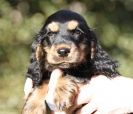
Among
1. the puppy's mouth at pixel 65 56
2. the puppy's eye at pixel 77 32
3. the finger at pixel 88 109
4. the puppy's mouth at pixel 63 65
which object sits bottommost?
the finger at pixel 88 109

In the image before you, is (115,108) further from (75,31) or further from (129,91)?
(75,31)

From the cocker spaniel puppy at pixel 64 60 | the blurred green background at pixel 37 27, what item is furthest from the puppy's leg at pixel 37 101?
the blurred green background at pixel 37 27

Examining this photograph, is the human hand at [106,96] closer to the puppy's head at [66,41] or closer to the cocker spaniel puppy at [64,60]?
the cocker spaniel puppy at [64,60]

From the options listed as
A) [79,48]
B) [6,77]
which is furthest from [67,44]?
[6,77]

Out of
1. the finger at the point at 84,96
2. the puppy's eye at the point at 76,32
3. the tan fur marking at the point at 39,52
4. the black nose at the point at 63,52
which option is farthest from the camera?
the tan fur marking at the point at 39,52

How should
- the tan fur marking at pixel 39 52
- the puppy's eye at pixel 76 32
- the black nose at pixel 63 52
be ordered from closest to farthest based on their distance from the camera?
the black nose at pixel 63 52 → the puppy's eye at pixel 76 32 → the tan fur marking at pixel 39 52

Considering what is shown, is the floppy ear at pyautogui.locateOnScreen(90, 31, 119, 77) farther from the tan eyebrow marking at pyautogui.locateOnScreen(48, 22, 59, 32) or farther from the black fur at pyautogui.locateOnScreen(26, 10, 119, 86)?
the tan eyebrow marking at pyautogui.locateOnScreen(48, 22, 59, 32)
